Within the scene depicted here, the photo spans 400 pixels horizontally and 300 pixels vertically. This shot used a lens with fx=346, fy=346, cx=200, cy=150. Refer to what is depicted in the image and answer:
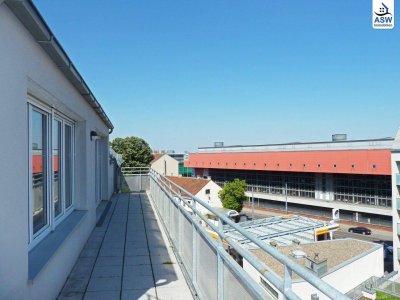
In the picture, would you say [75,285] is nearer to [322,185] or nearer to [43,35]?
[43,35]

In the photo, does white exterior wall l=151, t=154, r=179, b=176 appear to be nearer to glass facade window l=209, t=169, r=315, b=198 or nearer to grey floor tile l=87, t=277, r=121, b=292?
glass facade window l=209, t=169, r=315, b=198

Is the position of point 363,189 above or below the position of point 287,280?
below

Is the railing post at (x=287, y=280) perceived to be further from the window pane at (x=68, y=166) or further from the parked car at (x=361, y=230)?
the parked car at (x=361, y=230)

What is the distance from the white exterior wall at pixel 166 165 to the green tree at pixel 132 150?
7.70m

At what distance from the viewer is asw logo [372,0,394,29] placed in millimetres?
18016

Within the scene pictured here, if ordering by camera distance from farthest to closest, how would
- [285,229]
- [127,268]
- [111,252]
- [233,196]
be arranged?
[233,196], [285,229], [111,252], [127,268]

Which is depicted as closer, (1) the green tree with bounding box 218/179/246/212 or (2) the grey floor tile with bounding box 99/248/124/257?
(2) the grey floor tile with bounding box 99/248/124/257

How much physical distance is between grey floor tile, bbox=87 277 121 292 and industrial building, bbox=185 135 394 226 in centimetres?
3464

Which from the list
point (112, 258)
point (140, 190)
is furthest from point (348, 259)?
point (112, 258)

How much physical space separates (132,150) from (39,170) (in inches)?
2112

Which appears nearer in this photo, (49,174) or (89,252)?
(49,174)

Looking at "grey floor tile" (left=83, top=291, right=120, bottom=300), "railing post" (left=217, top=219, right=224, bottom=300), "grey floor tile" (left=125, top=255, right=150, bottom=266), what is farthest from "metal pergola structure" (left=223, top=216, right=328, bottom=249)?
"railing post" (left=217, top=219, right=224, bottom=300)

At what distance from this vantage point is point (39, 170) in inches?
161

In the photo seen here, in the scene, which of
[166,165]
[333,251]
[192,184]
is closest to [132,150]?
[166,165]
